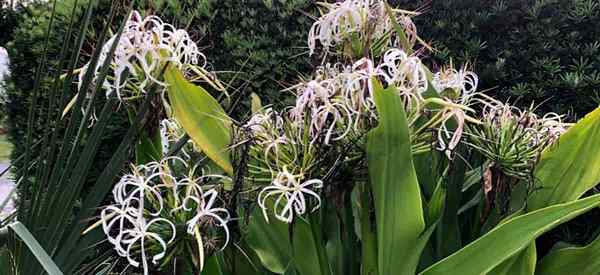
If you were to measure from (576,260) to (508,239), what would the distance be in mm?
313

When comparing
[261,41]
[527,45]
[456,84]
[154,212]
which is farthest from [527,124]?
[261,41]

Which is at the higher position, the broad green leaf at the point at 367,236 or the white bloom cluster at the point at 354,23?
the white bloom cluster at the point at 354,23

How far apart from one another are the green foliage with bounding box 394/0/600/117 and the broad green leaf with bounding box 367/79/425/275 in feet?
3.33

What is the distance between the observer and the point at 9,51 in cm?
280

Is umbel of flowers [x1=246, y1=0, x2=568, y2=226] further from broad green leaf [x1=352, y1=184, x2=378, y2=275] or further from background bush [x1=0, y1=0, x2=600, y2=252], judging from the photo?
background bush [x1=0, y1=0, x2=600, y2=252]

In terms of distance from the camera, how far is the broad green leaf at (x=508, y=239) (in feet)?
3.19

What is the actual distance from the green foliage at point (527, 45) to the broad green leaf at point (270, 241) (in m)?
0.98

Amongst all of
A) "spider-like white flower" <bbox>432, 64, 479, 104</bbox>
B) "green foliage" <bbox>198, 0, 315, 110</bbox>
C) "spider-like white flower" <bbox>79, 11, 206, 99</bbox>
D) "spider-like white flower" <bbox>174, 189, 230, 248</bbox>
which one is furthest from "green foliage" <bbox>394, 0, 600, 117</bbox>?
"spider-like white flower" <bbox>174, 189, 230, 248</bbox>

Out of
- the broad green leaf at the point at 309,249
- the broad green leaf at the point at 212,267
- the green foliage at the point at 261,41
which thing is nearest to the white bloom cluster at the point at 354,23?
the broad green leaf at the point at 309,249

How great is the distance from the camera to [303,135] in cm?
105

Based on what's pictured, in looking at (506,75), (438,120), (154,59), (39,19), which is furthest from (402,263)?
(39,19)

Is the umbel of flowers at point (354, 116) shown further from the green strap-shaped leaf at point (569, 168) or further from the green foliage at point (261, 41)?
the green foliage at point (261, 41)

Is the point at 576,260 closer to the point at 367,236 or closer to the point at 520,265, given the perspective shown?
the point at 520,265

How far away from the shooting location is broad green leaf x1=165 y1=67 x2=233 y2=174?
115cm
